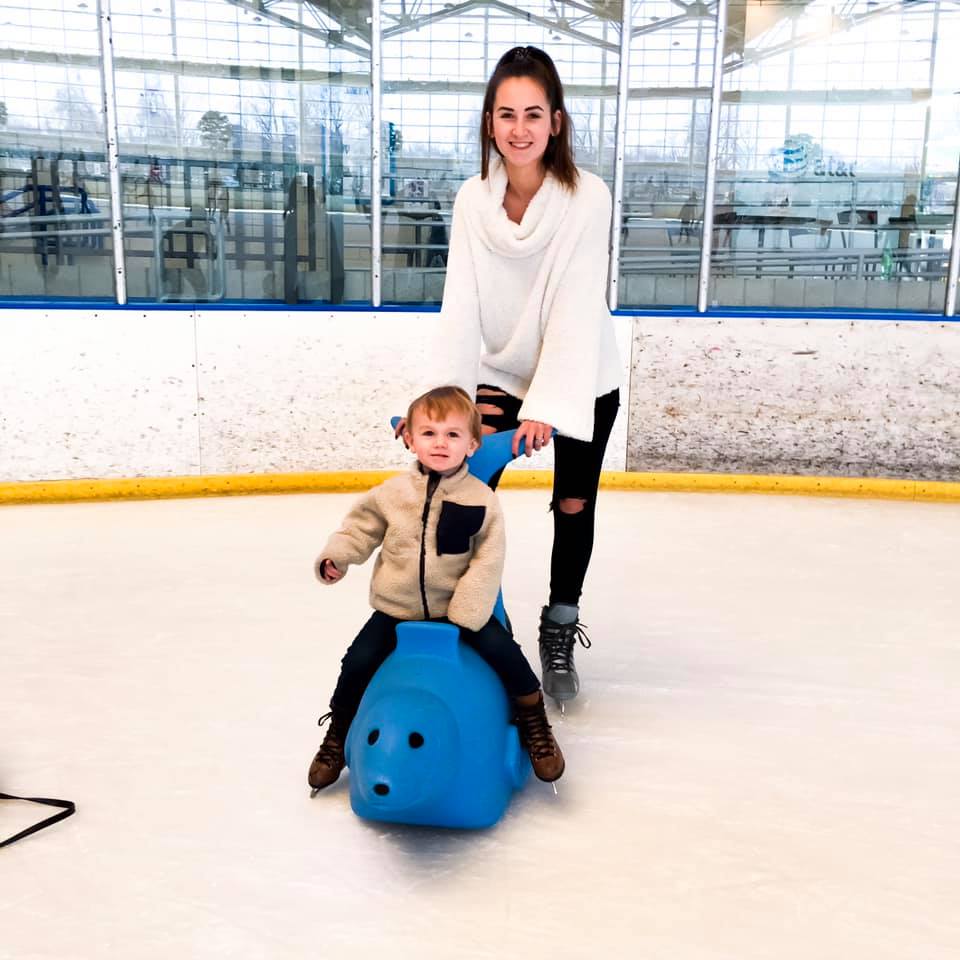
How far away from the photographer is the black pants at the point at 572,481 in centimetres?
189

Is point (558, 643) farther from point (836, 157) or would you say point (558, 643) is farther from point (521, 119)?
point (836, 157)

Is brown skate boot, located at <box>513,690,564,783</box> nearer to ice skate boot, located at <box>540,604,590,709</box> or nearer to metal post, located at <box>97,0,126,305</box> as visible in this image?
ice skate boot, located at <box>540,604,590,709</box>

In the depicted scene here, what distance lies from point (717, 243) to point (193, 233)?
1932 mm

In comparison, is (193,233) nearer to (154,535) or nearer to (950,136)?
(154,535)

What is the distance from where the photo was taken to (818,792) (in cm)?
165

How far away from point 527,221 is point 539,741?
0.81 m

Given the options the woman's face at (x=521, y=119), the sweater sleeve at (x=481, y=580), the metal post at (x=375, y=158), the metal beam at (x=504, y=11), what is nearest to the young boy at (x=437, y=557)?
the sweater sleeve at (x=481, y=580)

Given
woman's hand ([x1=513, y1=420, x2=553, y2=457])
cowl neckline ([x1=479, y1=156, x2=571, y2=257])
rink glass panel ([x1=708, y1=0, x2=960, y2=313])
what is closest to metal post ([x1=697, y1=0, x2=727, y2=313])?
rink glass panel ([x1=708, y1=0, x2=960, y2=313])

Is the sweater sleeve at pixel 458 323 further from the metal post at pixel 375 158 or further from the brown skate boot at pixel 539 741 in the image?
the metal post at pixel 375 158

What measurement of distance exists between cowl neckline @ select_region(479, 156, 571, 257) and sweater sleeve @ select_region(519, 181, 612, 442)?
4 cm

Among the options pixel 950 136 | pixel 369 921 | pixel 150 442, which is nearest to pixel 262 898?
pixel 369 921

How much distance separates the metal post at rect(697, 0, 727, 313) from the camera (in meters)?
3.91

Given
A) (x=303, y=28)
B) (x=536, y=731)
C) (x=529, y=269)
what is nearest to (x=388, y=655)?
(x=536, y=731)

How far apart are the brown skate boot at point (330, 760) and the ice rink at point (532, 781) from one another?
35mm
